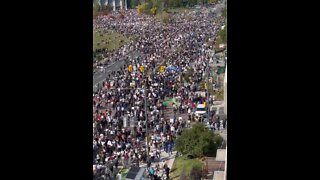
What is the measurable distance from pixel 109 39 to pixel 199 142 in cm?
254

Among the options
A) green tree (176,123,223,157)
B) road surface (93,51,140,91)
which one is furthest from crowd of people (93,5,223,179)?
green tree (176,123,223,157)

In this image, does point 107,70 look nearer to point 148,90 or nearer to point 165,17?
point 148,90

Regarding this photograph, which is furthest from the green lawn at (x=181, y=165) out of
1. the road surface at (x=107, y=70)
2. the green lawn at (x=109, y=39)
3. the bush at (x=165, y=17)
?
the green lawn at (x=109, y=39)

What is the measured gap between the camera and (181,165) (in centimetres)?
673

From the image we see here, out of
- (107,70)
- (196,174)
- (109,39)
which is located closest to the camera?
(196,174)

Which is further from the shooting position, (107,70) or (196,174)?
(107,70)

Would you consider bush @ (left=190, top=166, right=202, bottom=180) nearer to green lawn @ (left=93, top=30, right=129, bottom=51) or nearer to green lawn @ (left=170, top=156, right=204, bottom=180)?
green lawn @ (left=170, top=156, right=204, bottom=180)

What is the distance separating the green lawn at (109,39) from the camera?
8.37 metres

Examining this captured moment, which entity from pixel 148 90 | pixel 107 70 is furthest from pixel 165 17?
pixel 107 70
